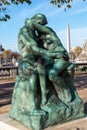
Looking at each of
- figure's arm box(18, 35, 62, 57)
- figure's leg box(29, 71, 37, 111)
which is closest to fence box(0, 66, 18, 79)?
figure's arm box(18, 35, 62, 57)

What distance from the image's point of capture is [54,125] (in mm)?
5328

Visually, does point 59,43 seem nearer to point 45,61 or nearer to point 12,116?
point 45,61

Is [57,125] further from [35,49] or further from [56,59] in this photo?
[35,49]

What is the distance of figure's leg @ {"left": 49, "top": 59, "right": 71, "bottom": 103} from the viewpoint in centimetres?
546

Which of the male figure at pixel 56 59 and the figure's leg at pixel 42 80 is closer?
the figure's leg at pixel 42 80

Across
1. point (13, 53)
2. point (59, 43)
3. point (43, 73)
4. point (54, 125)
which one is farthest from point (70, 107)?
point (13, 53)

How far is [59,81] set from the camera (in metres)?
5.53

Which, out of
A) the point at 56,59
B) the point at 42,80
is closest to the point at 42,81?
the point at 42,80

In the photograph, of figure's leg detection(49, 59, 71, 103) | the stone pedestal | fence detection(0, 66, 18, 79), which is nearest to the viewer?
the stone pedestal

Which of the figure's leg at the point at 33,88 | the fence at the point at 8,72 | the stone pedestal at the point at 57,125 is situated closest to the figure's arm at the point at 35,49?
the figure's leg at the point at 33,88

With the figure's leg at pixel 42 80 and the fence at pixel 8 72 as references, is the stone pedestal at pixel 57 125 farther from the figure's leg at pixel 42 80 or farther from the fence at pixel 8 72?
the fence at pixel 8 72

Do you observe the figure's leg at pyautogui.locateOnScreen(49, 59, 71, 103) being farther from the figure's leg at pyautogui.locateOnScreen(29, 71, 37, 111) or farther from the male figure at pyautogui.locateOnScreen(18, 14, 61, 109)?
the figure's leg at pyautogui.locateOnScreen(29, 71, 37, 111)

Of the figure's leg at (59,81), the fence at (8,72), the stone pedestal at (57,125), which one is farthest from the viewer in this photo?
the fence at (8,72)

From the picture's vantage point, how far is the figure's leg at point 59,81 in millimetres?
5465
